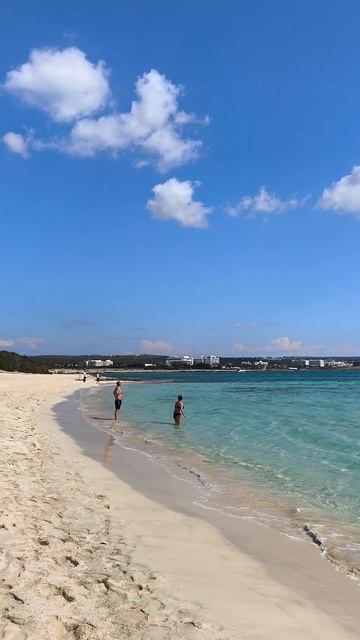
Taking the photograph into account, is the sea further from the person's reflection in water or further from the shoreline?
the person's reflection in water

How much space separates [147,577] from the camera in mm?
5832

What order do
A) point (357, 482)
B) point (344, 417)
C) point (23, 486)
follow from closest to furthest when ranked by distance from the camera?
point (23, 486), point (357, 482), point (344, 417)

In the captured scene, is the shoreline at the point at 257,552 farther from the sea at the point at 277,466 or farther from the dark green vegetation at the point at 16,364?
the dark green vegetation at the point at 16,364

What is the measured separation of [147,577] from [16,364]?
380 ft

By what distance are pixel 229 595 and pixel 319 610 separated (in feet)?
3.05

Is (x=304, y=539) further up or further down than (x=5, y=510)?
further down

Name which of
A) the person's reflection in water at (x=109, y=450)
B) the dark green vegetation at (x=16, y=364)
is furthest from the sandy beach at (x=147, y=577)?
the dark green vegetation at (x=16, y=364)

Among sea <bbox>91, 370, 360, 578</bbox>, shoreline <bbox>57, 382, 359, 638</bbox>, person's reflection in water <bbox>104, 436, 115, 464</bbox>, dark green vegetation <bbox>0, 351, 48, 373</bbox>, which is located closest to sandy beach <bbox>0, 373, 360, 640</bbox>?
shoreline <bbox>57, 382, 359, 638</bbox>

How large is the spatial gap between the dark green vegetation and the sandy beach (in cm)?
10695

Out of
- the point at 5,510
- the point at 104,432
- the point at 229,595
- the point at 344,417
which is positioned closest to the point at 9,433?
the point at 104,432

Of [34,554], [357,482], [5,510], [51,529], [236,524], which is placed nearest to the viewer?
[34,554]

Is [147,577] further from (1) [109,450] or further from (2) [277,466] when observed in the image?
(1) [109,450]

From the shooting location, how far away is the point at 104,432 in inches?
851

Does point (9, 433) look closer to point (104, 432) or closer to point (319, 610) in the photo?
point (104, 432)
